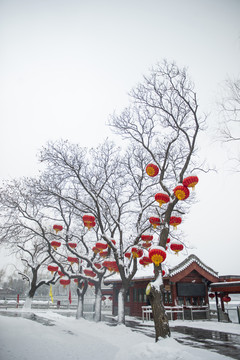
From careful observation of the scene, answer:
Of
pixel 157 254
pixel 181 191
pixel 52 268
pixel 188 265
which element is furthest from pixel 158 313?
pixel 188 265

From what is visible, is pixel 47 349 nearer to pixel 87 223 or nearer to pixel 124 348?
pixel 124 348

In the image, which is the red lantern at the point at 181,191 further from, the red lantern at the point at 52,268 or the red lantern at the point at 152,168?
the red lantern at the point at 52,268

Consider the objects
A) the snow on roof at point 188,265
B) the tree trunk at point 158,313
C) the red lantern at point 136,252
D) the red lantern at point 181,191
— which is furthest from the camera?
the snow on roof at point 188,265

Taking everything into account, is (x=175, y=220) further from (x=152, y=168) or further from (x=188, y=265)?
(x=188, y=265)

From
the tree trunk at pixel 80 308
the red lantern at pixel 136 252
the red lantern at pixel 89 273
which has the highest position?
the red lantern at pixel 136 252

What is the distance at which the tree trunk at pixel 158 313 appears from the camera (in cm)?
778

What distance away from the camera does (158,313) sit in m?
8.02

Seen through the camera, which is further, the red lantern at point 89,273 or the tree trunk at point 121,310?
the red lantern at point 89,273

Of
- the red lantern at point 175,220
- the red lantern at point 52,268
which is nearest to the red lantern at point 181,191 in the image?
the red lantern at point 175,220

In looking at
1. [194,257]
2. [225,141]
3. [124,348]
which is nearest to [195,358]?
[124,348]

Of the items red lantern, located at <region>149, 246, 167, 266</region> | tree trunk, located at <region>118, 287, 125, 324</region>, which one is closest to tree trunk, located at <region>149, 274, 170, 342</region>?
red lantern, located at <region>149, 246, 167, 266</region>

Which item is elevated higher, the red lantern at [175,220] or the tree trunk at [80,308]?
the red lantern at [175,220]

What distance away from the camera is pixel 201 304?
19.2 metres

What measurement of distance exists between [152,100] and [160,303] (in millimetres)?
8919
